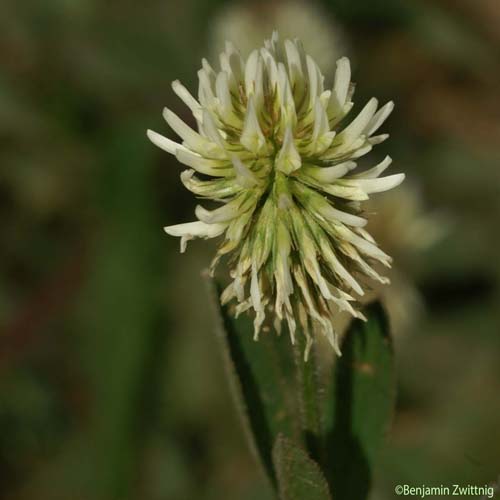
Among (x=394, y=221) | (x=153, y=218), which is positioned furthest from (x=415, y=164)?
(x=153, y=218)

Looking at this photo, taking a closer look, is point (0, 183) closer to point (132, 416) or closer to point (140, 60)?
point (140, 60)

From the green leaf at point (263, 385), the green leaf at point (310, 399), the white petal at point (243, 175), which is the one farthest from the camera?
the green leaf at point (263, 385)

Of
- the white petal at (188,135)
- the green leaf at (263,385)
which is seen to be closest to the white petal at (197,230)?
the white petal at (188,135)

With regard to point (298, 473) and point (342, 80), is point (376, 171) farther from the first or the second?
point (298, 473)

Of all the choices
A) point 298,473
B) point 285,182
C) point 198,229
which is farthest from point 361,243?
point 298,473

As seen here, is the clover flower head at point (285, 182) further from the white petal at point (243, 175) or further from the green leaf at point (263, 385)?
the green leaf at point (263, 385)

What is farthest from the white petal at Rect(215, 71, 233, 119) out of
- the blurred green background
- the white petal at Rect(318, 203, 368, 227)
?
the blurred green background

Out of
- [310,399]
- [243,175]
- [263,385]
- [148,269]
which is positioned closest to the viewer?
[243,175]

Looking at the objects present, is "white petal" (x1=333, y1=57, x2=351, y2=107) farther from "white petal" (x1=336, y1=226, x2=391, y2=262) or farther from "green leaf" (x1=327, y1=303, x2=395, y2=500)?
"green leaf" (x1=327, y1=303, x2=395, y2=500)
